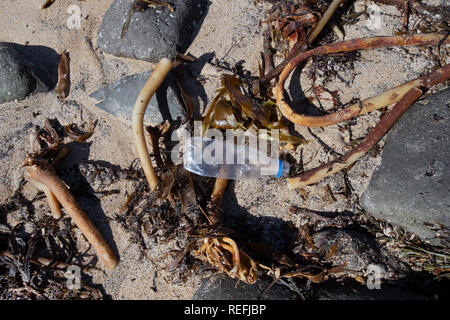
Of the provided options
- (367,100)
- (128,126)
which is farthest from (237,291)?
(367,100)

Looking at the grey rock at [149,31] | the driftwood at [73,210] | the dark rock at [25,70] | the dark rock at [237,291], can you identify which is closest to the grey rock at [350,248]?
the dark rock at [237,291]

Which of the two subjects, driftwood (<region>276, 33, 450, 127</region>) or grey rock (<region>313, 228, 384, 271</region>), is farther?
driftwood (<region>276, 33, 450, 127</region>)

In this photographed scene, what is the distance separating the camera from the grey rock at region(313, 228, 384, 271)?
274 cm

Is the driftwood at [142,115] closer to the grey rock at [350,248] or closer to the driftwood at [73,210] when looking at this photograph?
the driftwood at [73,210]

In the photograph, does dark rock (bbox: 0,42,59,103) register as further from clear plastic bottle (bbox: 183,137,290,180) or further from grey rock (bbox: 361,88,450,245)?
grey rock (bbox: 361,88,450,245)

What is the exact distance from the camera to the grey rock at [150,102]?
3094 millimetres

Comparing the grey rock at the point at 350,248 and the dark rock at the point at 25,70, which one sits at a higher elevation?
the dark rock at the point at 25,70

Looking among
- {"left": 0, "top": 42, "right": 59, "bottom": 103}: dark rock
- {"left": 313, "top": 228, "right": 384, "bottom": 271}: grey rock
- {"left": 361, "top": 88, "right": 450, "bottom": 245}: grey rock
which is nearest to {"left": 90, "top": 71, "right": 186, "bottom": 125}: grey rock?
{"left": 0, "top": 42, "right": 59, "bottom": 103}: dark rock

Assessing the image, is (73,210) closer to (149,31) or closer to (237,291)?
(237,291)

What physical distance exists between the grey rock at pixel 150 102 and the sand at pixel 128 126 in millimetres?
139

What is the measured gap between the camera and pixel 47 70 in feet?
11.1

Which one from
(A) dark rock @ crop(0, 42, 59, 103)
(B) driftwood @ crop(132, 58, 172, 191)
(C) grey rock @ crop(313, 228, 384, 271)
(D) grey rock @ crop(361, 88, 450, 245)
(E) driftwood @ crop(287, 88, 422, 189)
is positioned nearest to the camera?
(D) grey rock @ crop(361, 88, 450, 245)

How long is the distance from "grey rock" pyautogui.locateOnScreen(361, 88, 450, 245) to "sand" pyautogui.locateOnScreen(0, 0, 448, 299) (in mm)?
174

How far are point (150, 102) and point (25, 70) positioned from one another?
122cm
